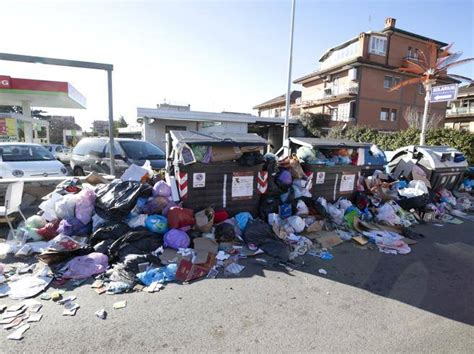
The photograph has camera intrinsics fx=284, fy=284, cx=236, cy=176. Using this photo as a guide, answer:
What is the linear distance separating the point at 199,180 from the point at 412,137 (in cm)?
1290

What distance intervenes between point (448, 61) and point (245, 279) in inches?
621

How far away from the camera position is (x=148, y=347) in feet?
7.14

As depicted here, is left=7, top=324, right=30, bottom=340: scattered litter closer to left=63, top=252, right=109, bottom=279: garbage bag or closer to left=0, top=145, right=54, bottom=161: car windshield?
left=63, top=252, right=109, bottom=279: garbage bag

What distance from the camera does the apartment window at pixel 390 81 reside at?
25.9m

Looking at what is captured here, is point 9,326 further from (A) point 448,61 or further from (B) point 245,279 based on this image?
(A) point 448,61

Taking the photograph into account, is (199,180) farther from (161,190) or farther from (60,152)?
(60,152)

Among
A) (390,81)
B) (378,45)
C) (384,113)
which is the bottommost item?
(384,113)

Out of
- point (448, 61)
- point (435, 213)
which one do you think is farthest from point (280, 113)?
point (435, 213)

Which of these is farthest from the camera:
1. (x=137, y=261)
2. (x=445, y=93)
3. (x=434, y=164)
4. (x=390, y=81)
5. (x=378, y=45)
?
(x=390, y=81)

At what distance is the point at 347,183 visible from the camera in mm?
5801

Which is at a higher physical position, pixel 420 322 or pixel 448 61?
pixel 448 61

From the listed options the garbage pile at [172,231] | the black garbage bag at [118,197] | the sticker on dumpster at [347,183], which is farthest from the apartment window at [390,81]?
the black garbage bag at [118,197]

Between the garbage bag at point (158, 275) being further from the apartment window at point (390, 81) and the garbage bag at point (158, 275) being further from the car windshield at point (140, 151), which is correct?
the apartment window at point (390, 81)

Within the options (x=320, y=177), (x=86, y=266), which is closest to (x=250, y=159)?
(x=320, y=177)
